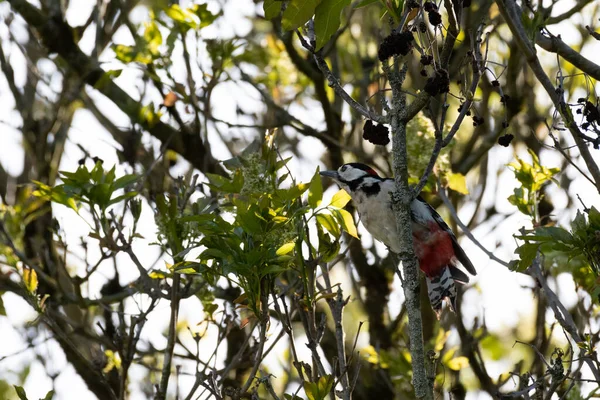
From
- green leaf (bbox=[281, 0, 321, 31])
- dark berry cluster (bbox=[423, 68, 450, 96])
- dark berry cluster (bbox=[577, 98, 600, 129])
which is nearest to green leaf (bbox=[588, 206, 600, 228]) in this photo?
dark berry cluster (bbox=[577, 98, 600, 129])

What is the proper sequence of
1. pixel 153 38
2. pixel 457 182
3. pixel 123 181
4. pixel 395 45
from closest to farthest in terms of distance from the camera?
pixel 395 45, pixel 123 181, pixel 457 182, pixel 153 38

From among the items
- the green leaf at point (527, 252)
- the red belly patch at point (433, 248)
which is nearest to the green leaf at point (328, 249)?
the green leaf at point (527, 252)

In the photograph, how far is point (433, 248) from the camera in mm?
4492

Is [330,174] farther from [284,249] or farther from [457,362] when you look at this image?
[284,249]

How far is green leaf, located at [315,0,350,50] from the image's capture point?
2.06m

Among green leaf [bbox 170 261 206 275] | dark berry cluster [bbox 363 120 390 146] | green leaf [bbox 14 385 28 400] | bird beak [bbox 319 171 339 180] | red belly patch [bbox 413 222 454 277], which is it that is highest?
bird beak [bbox 319 171 339 180]

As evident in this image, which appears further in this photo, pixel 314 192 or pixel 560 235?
pixel 314 192

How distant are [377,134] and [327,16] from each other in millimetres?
488

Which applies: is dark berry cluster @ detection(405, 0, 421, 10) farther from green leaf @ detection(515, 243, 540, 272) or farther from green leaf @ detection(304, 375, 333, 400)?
green leaf @ detection(304, 375, 333, 400)

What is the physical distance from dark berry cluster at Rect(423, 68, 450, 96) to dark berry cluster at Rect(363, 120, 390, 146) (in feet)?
0.83

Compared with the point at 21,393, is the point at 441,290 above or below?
above

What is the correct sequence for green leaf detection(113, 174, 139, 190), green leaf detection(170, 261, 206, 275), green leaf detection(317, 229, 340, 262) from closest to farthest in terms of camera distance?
green leaf detection(170, 261, 206, 275) → green leaf detection(317, 229, 340, 262) → green leaf detection(113, 174, 139, 190)

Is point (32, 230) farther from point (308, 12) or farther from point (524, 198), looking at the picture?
point (308, 12)

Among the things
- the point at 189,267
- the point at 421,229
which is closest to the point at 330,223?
the point at 189,267
